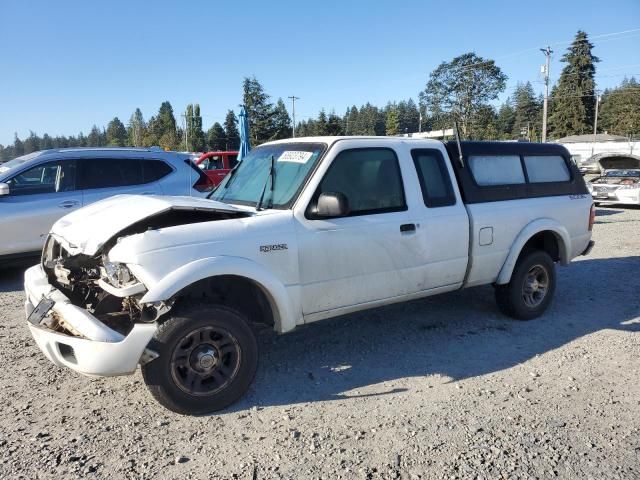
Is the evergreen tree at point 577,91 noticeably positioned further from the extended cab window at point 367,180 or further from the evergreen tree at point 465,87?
the extended cab window at point 367,180

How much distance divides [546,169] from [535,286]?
134 cm

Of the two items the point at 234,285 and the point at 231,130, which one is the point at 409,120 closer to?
the point at 231,130

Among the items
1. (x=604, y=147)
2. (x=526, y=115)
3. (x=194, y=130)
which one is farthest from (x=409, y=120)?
(x=604, y=147)

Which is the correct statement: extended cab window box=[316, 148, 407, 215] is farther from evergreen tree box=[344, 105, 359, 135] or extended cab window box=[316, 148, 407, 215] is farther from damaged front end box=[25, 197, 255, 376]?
evergreen tree box=[344, 105, 359, 135]

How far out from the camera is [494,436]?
3.28 meters

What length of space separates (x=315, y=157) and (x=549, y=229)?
2.91 metres

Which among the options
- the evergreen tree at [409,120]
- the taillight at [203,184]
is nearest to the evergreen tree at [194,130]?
the evergreen tree at [409,120]

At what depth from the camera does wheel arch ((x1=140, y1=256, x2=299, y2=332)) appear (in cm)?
327

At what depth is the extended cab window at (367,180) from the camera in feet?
13.7

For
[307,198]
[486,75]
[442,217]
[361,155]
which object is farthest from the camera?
[486,75]

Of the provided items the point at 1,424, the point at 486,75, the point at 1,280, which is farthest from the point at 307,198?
the point at 486,75

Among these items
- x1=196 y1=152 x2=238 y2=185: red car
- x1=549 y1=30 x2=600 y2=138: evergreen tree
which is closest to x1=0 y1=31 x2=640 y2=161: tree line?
x1=549 y1=30 x2=600 y2=138: evergreen tree

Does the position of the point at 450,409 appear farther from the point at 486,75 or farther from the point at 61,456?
the point at 486,75

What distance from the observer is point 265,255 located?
3.70 meters
